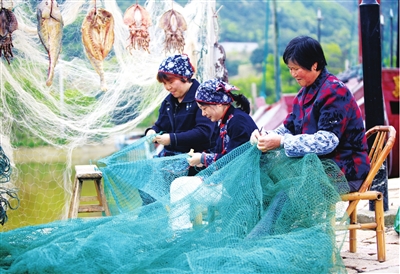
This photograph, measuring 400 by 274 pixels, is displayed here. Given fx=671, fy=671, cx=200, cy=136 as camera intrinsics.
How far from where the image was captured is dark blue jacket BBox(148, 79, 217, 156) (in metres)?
5.39

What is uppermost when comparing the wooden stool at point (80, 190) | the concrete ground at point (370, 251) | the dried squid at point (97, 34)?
the dried squid at point (97, 34)

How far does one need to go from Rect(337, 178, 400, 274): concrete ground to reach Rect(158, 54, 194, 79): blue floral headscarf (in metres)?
1.89

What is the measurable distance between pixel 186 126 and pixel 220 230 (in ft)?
5.38

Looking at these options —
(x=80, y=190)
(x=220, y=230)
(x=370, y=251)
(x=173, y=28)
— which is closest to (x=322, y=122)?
(x=220, y=230)

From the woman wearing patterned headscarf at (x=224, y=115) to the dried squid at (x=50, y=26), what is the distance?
1899 millimetres

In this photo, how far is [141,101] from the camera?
24.6ft

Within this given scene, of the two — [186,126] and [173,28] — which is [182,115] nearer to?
[186,126]

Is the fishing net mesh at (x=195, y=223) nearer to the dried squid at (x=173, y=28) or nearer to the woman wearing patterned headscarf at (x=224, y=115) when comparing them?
the woman wearing patterned headscarf at (x=224, y=115)

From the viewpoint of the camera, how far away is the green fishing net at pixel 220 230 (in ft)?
12.2

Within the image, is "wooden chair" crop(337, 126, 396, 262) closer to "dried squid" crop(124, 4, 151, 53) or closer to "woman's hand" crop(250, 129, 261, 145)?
"woman's hand" crop(250, 129, 261, 145)

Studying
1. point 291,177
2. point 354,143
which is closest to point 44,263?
point 291,177

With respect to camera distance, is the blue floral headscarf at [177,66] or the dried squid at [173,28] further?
the dried squid at [173,28]

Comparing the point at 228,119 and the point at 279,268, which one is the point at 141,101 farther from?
the point at 279,268

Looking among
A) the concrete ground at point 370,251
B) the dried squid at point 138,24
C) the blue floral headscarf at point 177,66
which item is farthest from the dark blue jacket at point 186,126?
the concrete ground at point 370,251
